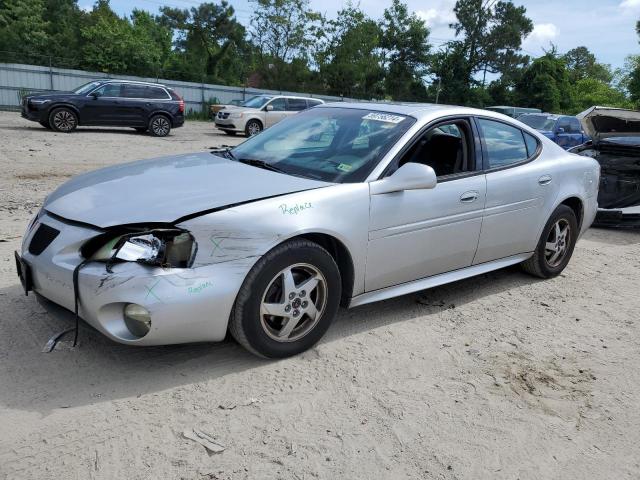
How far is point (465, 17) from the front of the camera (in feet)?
194

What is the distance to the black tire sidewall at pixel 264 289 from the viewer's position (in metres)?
3.17

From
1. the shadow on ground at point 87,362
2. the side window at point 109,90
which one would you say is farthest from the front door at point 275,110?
the shadow on ground at point 87,362

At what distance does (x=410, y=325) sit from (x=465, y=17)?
202 feet

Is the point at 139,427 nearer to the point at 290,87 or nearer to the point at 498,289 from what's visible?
the point at 498,289

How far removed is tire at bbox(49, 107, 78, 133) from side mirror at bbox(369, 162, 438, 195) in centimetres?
1483

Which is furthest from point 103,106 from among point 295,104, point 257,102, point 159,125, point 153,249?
point 153,249

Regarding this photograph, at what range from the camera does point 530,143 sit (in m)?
5.03

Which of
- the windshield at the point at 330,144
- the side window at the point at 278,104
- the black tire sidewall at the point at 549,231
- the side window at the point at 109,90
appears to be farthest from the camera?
the side window at the point at 278,104

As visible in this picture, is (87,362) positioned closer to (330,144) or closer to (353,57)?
(330,144)

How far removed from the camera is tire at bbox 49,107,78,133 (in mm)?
15945

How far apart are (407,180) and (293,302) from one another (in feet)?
3.60

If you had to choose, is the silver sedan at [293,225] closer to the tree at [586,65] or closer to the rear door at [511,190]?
the rear door at [511,190]

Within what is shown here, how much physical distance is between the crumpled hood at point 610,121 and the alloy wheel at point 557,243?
193 inches

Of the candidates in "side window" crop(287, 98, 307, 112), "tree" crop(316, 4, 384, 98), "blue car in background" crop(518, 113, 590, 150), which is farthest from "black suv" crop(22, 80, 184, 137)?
"tree" crop(316, 4, 384, 98)
